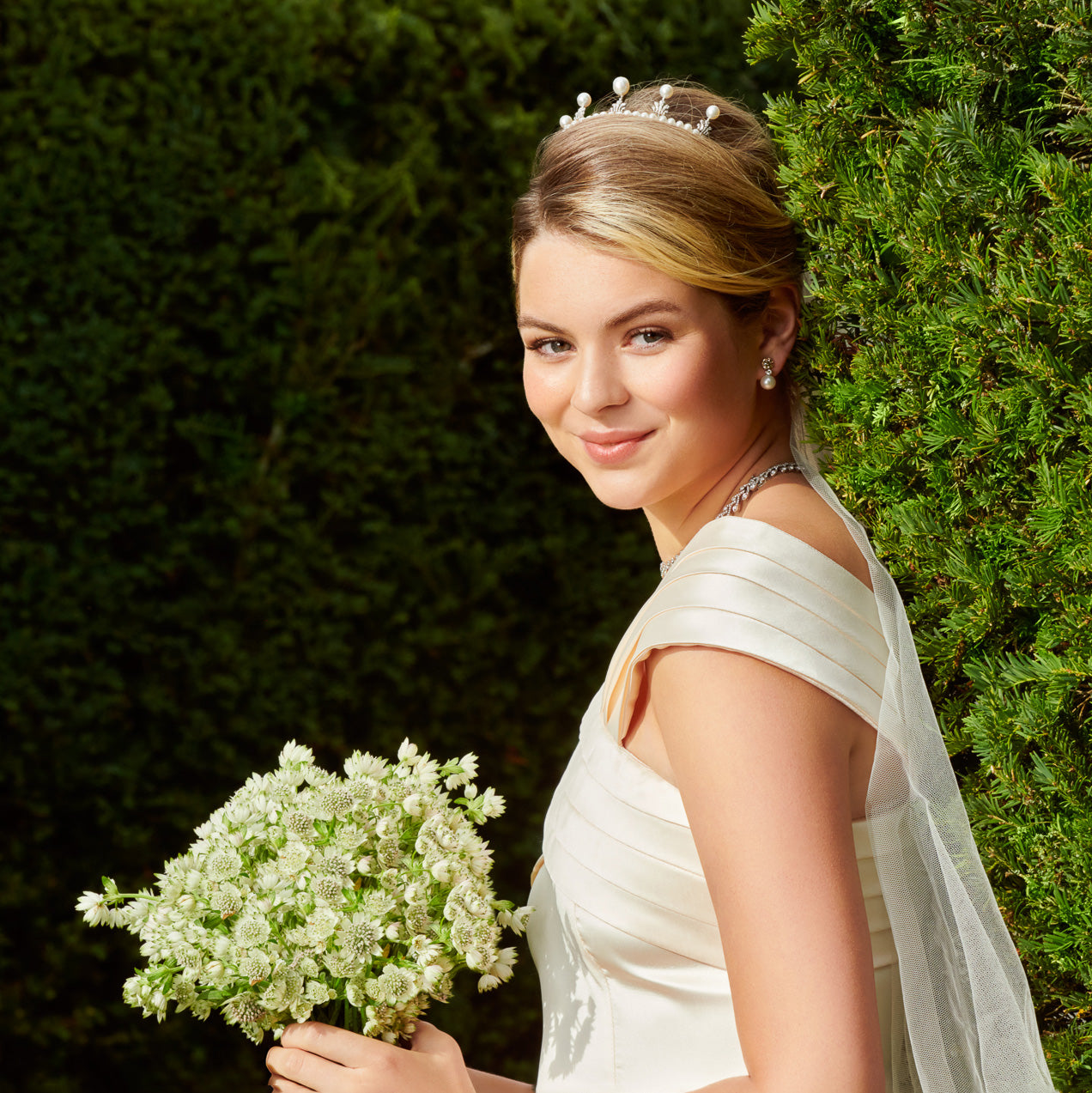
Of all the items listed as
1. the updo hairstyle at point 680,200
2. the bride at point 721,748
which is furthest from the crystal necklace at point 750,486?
the updo hairstyle at point 680,200

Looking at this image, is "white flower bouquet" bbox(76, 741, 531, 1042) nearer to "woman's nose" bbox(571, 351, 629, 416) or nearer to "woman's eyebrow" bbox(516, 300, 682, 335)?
"woman's nose" bbox(571, 351, 629, 416)

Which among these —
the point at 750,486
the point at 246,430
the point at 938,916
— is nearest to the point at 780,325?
the point at 750,486

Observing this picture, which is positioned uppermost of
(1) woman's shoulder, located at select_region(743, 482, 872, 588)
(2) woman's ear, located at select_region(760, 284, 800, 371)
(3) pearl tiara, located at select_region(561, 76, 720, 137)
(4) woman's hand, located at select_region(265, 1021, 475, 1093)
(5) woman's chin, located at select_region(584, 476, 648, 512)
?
(3) pearl tiara, located at select_region(561, 76, 720, 137)

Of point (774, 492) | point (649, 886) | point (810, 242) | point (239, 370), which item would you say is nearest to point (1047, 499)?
A: point (774, 492)

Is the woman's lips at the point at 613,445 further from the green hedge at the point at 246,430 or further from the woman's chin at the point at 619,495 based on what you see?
the green hedge at the point at 246,430

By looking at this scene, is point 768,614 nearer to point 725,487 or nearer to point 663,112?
point 725,487

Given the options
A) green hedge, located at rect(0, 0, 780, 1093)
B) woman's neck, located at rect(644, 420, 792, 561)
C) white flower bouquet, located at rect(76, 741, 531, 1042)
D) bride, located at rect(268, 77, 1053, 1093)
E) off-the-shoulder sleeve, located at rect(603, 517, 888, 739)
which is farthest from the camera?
green hedge, located at rect(0, 0, 780, 1093)

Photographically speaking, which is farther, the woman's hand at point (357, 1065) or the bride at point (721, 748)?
the woman's hand at point (357, 1065)

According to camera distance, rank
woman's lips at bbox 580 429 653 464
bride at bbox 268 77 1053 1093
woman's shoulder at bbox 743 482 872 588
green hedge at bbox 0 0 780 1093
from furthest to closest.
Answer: green hedge at bbox 0 0 780 1093
woman's lips at bbox 580 429 653 464
woman's shoulder at bbox 743 482 872 588
bride at bbox 268 77 1053 1093

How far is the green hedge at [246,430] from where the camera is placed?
3.92m

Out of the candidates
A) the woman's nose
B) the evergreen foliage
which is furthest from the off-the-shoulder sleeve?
the woman's nose

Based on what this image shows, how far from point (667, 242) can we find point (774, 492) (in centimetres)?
48

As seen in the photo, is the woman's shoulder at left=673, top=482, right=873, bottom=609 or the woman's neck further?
the woman's neck

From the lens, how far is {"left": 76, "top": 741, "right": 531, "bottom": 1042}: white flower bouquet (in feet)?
5.82
